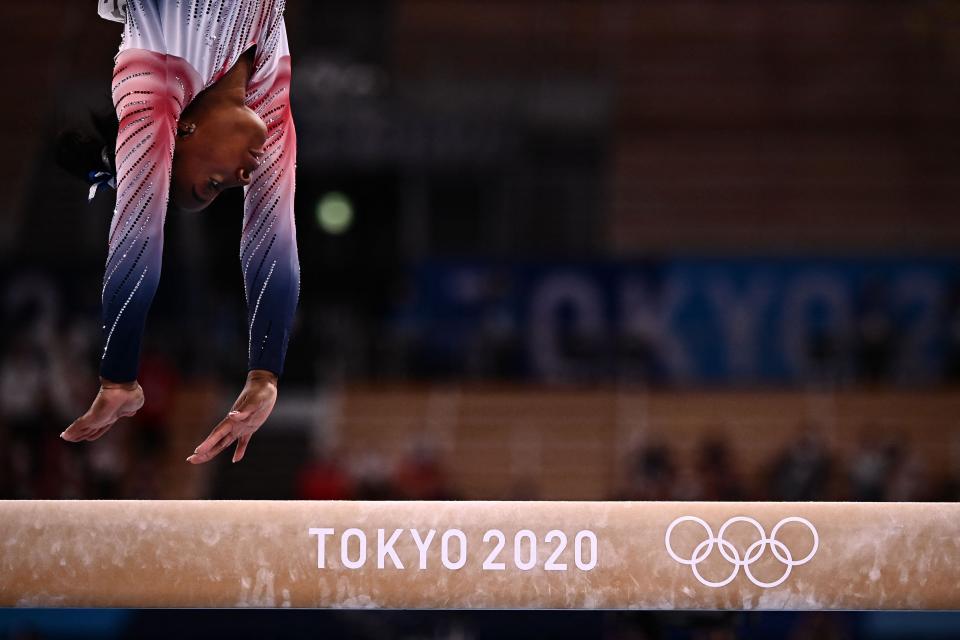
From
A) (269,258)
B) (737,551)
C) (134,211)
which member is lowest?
(737,551)

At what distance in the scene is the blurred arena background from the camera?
12211 millimetres

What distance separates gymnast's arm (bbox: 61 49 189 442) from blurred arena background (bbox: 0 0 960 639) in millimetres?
6445

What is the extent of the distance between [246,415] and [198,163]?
76cm

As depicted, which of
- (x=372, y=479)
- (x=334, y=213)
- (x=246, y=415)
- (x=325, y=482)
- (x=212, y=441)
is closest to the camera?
(x=212, y=441)

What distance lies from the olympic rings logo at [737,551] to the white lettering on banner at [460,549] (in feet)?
0.81

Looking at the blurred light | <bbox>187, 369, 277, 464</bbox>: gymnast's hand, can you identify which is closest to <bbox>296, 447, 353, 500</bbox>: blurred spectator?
the blurred light

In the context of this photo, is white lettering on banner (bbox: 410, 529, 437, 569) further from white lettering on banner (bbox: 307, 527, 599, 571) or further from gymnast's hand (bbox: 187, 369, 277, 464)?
gymnast's hand (bbox: 187, 369, 277, 464)

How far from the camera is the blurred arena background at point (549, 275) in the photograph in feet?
40.1

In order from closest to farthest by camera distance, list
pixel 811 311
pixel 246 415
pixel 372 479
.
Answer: pixel 246 415 → pixel 372 479 → pixel 811 311

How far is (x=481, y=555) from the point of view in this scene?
12.5ft

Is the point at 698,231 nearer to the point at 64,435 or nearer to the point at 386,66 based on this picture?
the point at 386,66

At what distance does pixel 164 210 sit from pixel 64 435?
0.70 meters

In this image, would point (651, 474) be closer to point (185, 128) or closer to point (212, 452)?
point (212, 452)

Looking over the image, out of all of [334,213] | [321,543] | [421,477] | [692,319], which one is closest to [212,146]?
[321,543]
